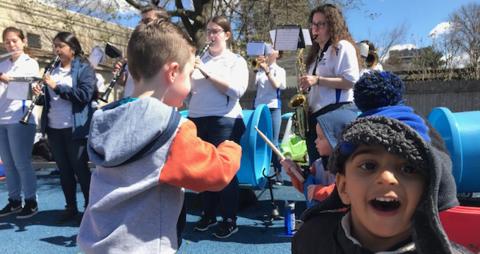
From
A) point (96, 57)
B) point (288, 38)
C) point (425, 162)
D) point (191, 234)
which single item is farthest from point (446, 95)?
point (425, 162)

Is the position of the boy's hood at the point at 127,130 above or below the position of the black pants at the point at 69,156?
above

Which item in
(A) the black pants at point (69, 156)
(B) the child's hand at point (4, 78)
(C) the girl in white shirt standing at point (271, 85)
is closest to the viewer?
(A) the black pants at point (69, 156)

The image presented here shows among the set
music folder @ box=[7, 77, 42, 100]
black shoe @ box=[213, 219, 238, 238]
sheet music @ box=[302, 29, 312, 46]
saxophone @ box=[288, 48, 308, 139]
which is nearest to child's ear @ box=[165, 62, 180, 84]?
saxophone @ box=[288, 48, 308, 139]

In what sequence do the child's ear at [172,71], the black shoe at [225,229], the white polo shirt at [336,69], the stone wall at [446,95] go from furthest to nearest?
the stone wall at [446,95] < the black shoe at [225,229] < the white polo shirt at [336,69] < the child's ear at [172,71]

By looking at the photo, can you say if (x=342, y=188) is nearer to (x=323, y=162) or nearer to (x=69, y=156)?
(x=323, y=162)

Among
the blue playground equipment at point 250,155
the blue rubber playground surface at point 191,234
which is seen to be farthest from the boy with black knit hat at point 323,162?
the blue playground equipment at point 250,155

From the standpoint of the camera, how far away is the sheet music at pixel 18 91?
186 inches

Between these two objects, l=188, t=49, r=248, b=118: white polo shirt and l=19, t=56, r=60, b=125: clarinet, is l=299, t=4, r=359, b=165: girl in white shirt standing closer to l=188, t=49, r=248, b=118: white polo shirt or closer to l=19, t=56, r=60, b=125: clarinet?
l=188, t=49, r=248, b=118: white polo shirt

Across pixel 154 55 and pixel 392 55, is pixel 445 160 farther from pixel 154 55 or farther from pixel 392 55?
pixel 392 55

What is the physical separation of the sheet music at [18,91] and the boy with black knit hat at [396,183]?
4185 mm

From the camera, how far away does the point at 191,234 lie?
4371 mm

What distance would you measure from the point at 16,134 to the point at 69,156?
0.69 metres

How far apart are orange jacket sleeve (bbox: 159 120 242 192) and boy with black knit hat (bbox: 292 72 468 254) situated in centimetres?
63

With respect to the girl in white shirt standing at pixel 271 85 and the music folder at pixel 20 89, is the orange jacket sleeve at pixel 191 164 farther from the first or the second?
the girl in white shirt standing at pixel 271 85
